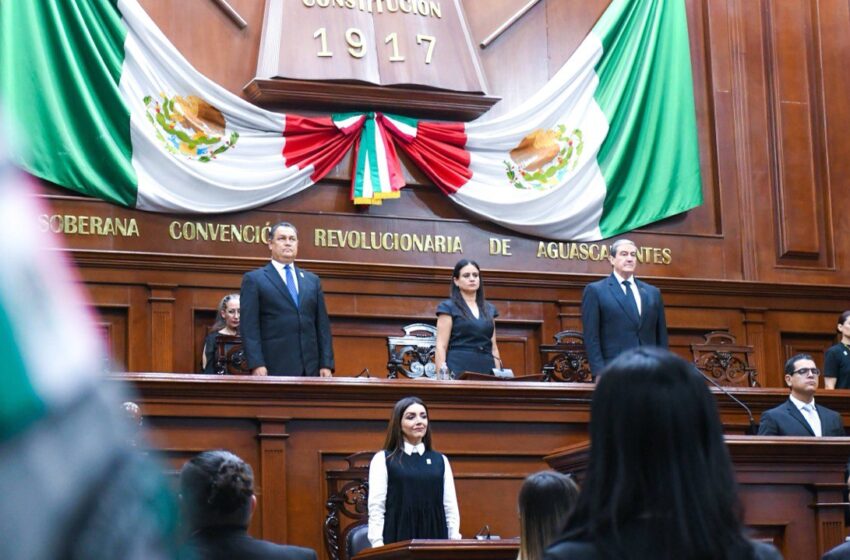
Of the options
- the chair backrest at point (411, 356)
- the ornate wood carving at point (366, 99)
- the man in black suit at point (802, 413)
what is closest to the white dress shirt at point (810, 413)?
the man in black suit at point (802, 413)

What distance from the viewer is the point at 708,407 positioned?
1438mm

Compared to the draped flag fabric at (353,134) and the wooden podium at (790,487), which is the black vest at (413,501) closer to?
the wooden podium at (790,487)

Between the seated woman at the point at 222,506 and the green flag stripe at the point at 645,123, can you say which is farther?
the green flag stripe at the point at 645,123

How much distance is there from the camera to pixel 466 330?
7.70m

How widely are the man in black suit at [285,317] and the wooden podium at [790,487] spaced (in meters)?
2.22

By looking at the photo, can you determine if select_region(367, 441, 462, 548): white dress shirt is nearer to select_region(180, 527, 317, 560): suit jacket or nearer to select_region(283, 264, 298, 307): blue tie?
select_region(283, 264, 298, 307): blue tie

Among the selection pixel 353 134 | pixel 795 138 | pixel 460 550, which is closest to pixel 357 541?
pixel 460 550

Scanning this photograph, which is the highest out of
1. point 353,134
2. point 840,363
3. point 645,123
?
point 645,123

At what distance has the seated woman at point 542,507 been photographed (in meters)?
3.00

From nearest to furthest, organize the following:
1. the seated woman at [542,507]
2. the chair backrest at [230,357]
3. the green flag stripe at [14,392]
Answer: the green flag stripe at [14,392] < the seated woman at [542,507] < the chair backrest at [230,357]

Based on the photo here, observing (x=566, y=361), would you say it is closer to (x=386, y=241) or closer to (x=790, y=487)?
(x=386, y=241)

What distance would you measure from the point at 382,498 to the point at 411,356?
251 cm

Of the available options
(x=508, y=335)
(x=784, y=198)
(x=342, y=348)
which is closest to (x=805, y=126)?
(x=784, y=198)

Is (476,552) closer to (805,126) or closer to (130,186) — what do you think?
(130,186)
